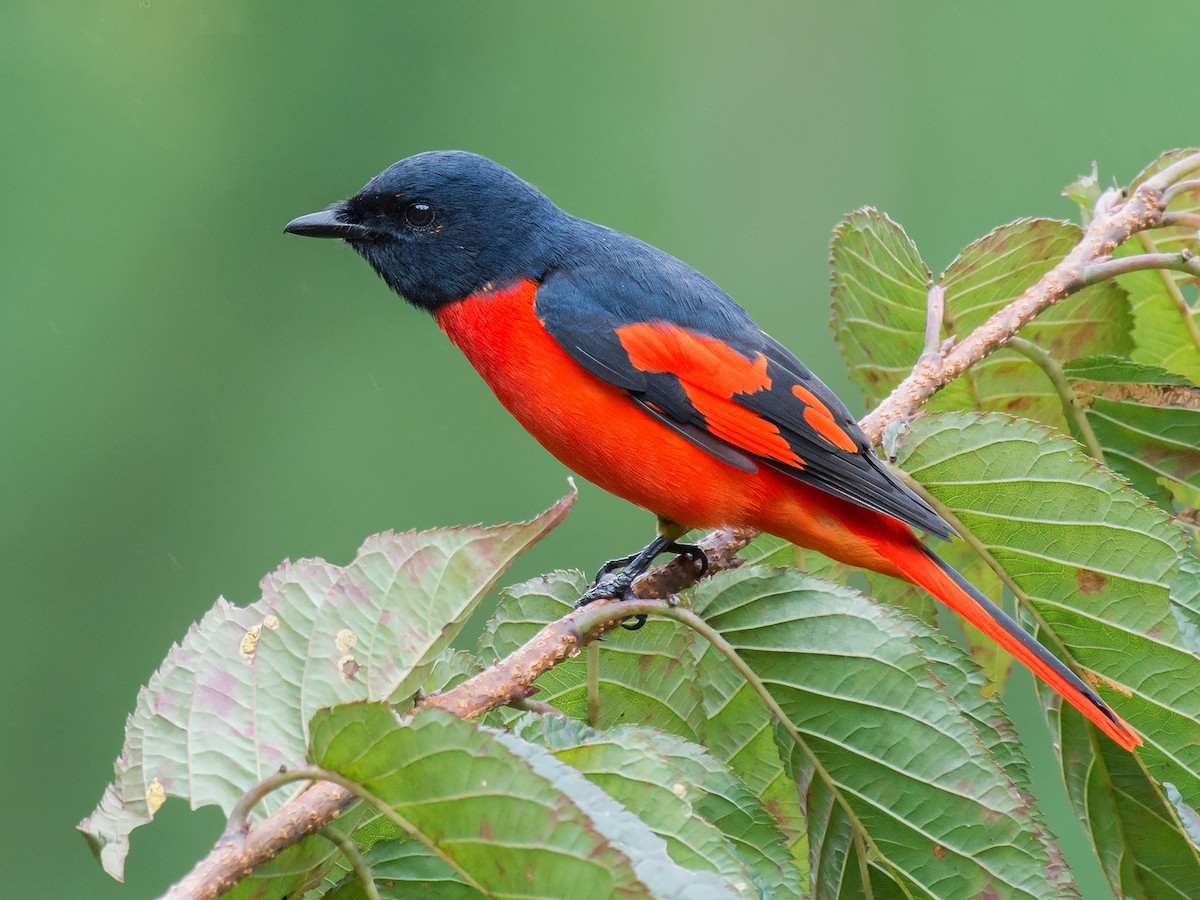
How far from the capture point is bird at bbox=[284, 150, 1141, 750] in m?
2.71

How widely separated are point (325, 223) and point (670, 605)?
160cm

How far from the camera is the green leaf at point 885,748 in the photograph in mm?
1759

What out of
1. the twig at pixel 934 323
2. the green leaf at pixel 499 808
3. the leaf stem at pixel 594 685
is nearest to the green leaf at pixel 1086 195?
the twig at pixel 934 323

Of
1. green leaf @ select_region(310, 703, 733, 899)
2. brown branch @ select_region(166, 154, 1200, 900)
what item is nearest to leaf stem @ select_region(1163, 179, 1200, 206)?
brown branch @ select_region(166, 154, 1200, 900)

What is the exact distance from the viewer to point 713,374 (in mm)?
→ 2979

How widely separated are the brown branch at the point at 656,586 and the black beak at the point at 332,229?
1085 mm

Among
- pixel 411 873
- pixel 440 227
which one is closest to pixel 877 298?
pixel 440 227

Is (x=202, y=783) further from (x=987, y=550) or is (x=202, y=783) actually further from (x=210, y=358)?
(x=210, y=358)

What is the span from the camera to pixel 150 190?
8094mm

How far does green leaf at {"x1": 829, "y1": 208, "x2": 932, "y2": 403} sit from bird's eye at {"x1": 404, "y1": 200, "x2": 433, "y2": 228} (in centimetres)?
95

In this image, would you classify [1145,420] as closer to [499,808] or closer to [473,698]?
[473,698]

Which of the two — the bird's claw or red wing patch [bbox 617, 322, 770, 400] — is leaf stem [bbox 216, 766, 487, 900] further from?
red wing patch [bbox 617, 322, 770, 400]

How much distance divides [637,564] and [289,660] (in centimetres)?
116

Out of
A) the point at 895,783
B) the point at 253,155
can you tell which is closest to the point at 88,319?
the point at 253,155
